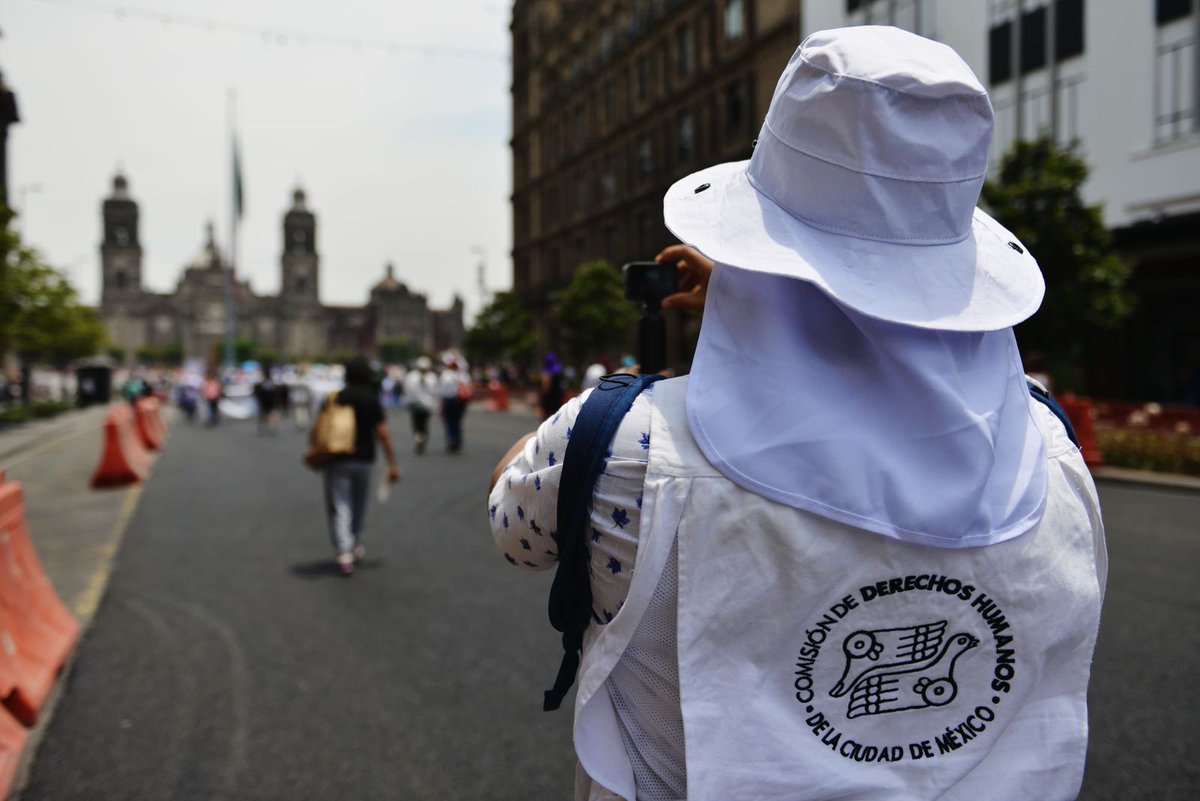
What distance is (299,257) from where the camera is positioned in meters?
137

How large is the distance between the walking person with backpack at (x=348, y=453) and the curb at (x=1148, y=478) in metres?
9.92

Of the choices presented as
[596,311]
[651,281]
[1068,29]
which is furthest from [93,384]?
[651,281]

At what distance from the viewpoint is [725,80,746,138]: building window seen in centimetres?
3247

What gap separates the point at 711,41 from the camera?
3353cm

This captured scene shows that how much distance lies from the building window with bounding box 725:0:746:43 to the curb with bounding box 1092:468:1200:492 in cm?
2262

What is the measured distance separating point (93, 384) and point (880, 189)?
54048mm

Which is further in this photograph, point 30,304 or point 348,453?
point 30,304

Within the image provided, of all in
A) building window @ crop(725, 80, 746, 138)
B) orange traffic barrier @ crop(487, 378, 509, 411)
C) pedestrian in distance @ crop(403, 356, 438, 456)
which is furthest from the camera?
orange traffic barrier @ crop(487, 378, 509, 411)

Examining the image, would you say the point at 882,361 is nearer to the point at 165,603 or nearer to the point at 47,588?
the point at 47,588

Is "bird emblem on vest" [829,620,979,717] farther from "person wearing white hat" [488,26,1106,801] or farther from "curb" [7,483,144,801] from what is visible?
"curb" [7,483,144,801]

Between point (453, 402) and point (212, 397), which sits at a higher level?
point (453, 402)

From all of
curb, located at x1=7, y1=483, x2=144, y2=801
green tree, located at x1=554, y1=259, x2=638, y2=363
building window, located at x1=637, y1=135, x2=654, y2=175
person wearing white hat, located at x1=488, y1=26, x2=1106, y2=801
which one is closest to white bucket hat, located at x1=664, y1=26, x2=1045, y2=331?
person wearing white hat, located at x1=488, y1=26, x2=1106, y2=801

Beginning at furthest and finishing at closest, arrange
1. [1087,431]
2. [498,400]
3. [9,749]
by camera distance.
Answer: [498,400] < [1087,431] < [9,749]

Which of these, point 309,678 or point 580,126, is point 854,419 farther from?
point 580,126
